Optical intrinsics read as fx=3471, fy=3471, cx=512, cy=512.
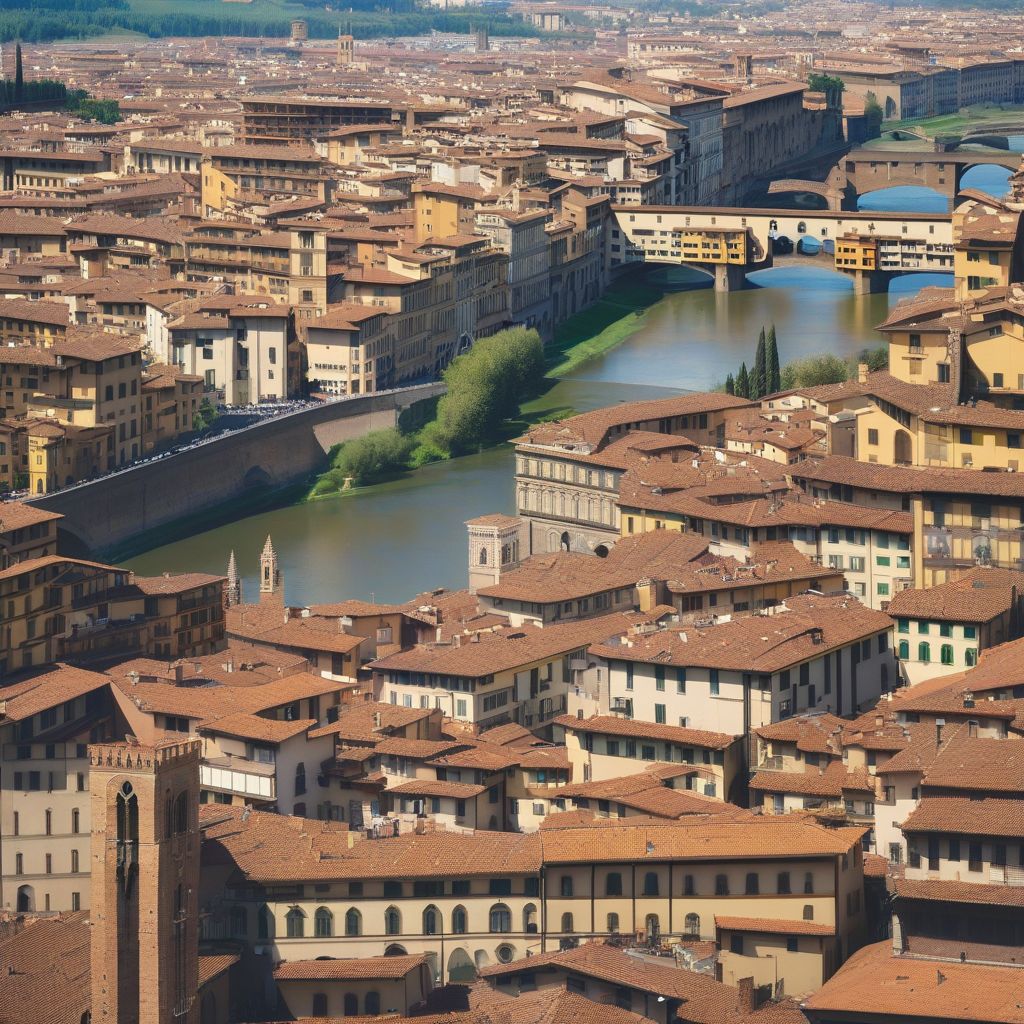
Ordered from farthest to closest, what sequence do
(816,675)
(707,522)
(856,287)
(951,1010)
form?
(856,287) < (707,522) < (816,675) < (951,1010)

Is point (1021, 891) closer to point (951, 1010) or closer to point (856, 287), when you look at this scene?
point (951, 1010)

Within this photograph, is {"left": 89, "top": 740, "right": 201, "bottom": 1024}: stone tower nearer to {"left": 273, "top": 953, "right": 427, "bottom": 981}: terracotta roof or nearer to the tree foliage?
{"left": 273, "top": 953, "right": 427, "bottom": 981}: terracotta roof

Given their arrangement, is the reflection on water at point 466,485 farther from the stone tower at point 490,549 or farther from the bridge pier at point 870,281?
the stone tower at point 490,549

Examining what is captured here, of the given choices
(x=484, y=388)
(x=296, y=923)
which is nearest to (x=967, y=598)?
(x=296, y=923)

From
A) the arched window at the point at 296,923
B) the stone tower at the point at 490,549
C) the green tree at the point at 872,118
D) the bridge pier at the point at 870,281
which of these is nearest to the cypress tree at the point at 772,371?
the stone tower at the point at 490,549

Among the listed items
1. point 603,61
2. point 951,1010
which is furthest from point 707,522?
point 603,61

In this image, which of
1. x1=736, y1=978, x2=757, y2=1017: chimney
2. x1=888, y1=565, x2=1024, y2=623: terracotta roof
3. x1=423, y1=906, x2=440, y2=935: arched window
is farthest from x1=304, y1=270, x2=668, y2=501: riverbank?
x1=736, y1=978, x2=757, y2=1017: chimney
